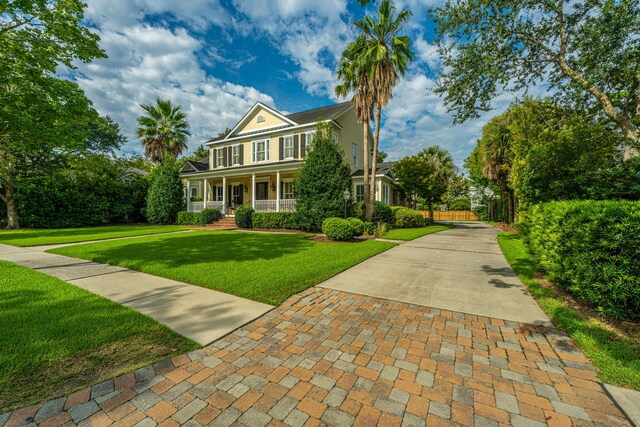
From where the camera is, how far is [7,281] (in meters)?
4.88

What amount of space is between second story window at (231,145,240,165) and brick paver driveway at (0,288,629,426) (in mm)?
19582

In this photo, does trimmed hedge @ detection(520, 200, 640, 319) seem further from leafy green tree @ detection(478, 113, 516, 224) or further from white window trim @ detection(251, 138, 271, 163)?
white window trim @ detection(251, 138, 271, 163)

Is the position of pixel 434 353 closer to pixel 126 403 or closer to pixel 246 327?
pixel 246 327

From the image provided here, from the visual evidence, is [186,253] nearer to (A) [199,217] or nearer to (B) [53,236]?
(B) [53,236]

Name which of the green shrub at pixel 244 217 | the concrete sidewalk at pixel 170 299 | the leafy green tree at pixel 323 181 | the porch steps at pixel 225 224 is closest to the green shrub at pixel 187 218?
the porch steps at pixel 225 224

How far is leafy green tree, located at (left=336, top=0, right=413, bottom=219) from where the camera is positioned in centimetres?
1349

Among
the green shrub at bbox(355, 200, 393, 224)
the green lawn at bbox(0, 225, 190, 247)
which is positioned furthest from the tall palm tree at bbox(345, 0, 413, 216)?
the green lawn at bbox(0, 225, 190, 247)

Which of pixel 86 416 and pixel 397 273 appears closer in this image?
pixel 86 416

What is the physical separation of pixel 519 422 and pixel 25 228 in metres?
25.4

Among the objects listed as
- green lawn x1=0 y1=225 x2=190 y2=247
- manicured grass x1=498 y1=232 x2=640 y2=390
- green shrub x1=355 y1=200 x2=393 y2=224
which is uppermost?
green shrub x1=355 y1=200 x2=393 y2=224

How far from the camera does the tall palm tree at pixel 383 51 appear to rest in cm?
1346

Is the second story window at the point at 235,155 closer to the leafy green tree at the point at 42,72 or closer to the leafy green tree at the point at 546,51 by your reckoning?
the leafy green tree at the point at 42,72

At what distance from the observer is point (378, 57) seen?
13.5m

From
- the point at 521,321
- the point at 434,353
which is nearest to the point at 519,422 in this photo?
the point at 434,353
